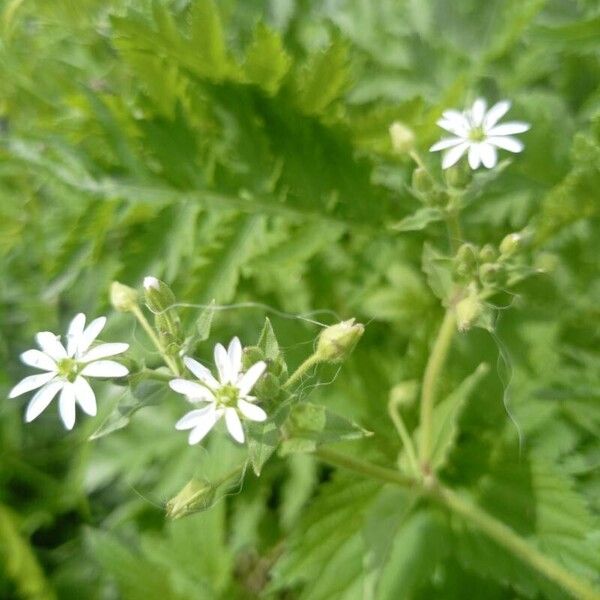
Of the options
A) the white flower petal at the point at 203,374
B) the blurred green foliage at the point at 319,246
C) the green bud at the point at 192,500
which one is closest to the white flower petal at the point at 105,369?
the white flower petal at the point at 203,374

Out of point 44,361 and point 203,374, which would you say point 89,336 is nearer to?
point 44,361

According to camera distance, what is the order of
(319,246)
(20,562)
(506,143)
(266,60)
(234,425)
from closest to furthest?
(234,425)
(506,143)
(266,60)
(319,246)
(20,562)

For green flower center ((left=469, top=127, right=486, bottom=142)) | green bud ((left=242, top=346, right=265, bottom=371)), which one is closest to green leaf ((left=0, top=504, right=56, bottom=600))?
green bud ((left=242, top=346, right=265, bottom=371))

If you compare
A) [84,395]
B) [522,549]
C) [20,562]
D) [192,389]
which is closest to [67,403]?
[84,395]

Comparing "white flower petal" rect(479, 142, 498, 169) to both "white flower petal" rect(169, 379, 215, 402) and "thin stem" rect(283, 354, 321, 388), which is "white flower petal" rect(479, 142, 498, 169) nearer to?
"thin stem" rect(283, 354, 321, 388)

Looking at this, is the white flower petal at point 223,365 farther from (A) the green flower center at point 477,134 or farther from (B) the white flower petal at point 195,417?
(A) the green flower center at point 477,134

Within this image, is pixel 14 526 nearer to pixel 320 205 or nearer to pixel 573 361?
pixel 320 205
